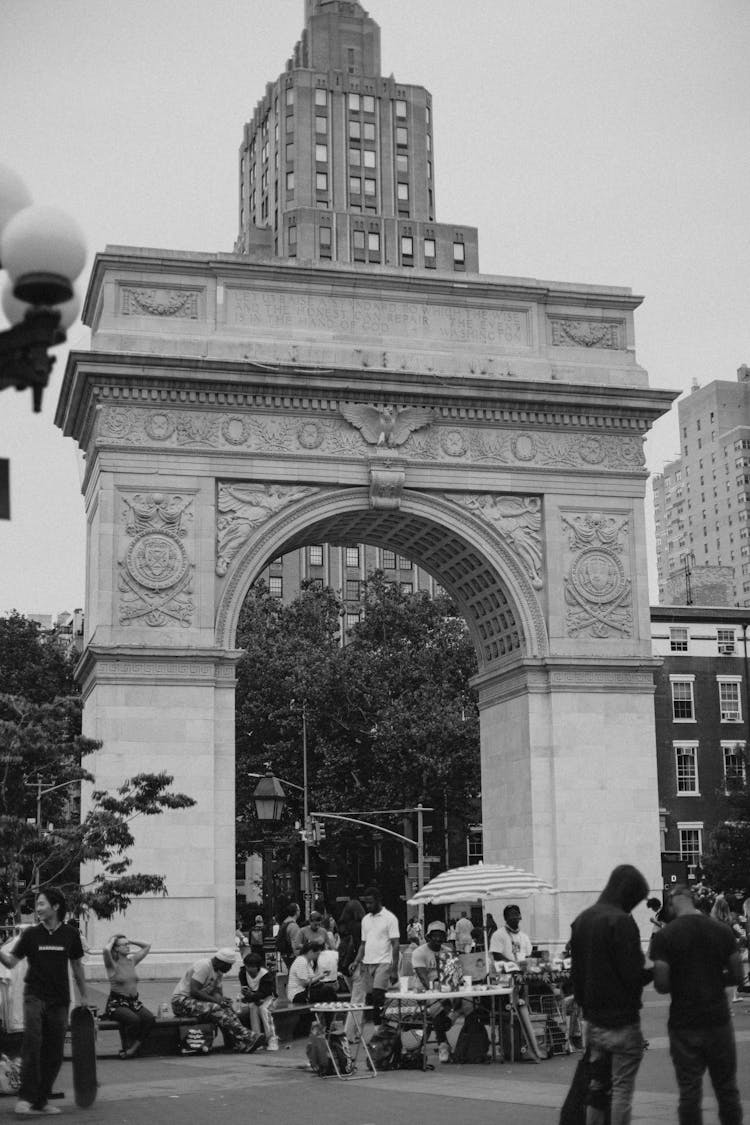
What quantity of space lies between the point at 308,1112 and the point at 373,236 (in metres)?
93.1

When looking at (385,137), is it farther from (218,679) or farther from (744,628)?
(218,679)

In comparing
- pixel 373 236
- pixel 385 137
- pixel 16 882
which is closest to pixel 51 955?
pixel 16 882

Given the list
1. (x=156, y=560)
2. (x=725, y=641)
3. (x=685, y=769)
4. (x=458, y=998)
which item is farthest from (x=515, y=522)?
(x=725, y=641)

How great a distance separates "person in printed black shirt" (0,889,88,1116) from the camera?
1479cm

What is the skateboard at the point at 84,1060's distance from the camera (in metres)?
15.1

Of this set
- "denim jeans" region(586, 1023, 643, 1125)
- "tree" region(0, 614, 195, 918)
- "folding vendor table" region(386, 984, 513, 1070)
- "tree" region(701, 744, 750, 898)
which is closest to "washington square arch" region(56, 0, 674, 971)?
"tree" region(0, 614, 195, 918)

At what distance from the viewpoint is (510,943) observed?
70.1ft

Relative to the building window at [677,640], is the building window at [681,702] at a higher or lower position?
lower

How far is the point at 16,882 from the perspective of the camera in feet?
82.0

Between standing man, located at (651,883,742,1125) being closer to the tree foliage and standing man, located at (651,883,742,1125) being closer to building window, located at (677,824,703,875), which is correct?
the tree foliage

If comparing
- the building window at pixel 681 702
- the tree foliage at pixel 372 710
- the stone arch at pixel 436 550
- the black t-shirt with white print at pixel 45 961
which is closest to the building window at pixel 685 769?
the building window at pixel 681 702

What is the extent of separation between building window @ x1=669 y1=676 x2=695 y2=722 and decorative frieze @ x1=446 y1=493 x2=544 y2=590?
28023 mm

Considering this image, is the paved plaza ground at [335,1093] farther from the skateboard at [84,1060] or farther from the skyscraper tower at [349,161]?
the skyscraper tower at [349,161]

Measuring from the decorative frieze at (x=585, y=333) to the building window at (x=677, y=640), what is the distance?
2660 centimetres
